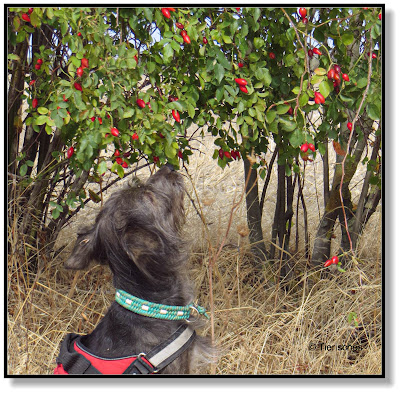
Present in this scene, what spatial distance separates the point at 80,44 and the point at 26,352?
2.04m

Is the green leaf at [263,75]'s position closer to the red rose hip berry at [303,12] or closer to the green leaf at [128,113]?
the red rose hip berry at [303,12]

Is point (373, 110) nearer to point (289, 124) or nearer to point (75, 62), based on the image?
point (289, 124)

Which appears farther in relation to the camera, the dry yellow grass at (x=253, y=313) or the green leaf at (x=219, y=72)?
the dry yellow grass at (x=253, y=313)

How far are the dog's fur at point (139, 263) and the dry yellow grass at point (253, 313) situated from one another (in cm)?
35

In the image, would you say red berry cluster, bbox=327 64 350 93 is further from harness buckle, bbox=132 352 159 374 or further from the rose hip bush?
harness buckle, bbox=132 352 159 374

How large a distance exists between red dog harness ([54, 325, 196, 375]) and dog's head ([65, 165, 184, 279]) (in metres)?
0.40

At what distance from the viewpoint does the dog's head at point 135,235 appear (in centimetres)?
288

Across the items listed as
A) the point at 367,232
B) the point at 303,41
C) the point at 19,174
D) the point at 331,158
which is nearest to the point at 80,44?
the point at 303,41

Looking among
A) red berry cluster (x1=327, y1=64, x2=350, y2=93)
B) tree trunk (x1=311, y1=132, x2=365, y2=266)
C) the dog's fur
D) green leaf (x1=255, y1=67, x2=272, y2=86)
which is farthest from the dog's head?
tree trunk (x1=311, y1=132, x2=365, y2=266)

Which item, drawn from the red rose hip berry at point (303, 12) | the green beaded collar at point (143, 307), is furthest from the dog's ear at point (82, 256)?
the red rose hip berry at point (303, 12)

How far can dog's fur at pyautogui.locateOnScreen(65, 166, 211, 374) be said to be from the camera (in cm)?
287

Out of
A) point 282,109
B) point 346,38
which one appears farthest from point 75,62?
point 346,38

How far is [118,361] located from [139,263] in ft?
1.69

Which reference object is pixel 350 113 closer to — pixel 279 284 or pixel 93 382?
pixel 279 284
